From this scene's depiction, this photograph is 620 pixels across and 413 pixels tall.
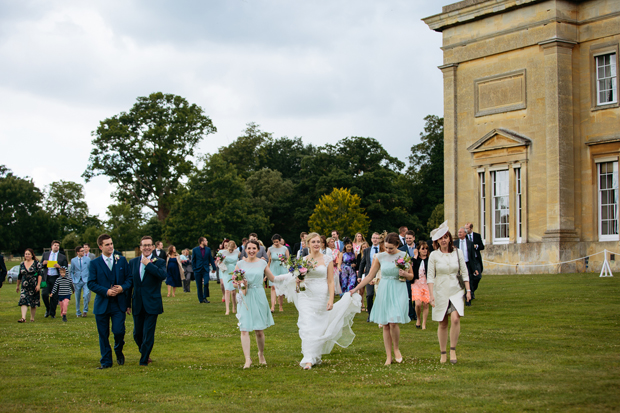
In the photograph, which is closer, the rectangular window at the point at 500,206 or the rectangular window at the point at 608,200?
the rectangular window at the point at 608,200

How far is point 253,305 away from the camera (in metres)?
10.9

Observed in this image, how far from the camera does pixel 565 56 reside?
1247 inches

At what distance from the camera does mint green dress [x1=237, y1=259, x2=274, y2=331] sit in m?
10.8

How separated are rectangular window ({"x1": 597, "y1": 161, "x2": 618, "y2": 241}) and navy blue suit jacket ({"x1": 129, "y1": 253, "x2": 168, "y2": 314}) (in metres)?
25.8

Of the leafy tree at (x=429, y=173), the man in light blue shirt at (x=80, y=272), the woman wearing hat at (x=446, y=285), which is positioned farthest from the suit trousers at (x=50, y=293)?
the leafy tree at (x=429, y=173)

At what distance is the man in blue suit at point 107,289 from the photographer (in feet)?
35.0

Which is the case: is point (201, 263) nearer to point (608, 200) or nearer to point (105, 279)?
point (105, 279)

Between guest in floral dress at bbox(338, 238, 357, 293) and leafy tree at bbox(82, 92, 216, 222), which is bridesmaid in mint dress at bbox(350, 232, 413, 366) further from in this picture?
leafy tree at bbox(82, 92, 216, 222)

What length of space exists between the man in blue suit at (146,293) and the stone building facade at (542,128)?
959 inches

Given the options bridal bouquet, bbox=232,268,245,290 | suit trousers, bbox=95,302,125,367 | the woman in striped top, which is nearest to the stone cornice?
the woman in striped top

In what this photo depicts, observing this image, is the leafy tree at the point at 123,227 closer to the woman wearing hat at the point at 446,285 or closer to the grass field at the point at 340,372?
the grass field at the point at 340,372

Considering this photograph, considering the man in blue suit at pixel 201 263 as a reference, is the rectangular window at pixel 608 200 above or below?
above

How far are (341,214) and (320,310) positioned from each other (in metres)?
57.4

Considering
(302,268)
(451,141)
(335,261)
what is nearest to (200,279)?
(335,261)
